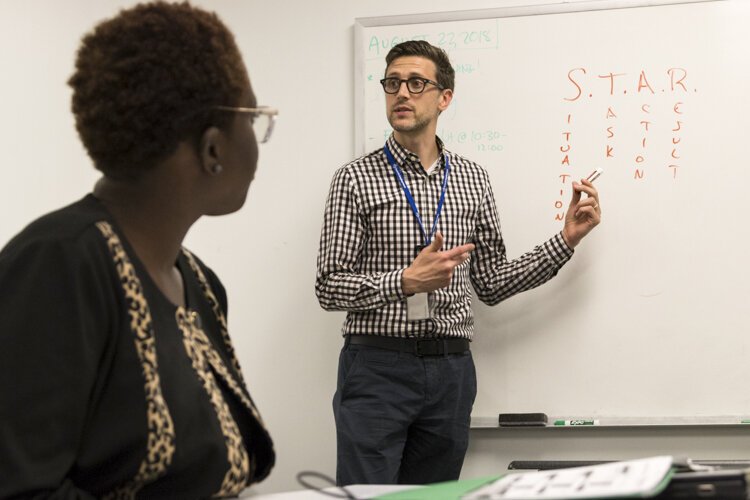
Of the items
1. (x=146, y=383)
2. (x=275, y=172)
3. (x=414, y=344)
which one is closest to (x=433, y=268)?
(x=414, y=344)

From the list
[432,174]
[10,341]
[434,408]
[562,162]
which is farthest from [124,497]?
[562,162]

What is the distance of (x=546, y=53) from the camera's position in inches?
119

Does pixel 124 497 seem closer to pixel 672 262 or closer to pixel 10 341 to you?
pixel 10 341

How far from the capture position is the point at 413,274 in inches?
100.0

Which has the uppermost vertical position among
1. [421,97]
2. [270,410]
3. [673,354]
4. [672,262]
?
[421,97]

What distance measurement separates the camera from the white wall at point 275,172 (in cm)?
315

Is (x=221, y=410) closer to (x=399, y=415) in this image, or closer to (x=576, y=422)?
(x=399, y=415)

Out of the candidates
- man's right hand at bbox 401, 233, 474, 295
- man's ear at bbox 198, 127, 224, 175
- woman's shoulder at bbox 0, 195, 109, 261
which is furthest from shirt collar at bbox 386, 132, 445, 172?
woman's shoulder at bbox 0, 195, 109, 261

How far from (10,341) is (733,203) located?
2.47 meters

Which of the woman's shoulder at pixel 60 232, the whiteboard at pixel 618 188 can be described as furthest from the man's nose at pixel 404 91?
the woman's shoulder at pixel 60 232

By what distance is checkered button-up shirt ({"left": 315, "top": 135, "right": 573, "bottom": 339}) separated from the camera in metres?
2.71

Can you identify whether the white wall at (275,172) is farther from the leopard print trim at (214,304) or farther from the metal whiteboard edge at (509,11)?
the leopard print trim at (214,304)

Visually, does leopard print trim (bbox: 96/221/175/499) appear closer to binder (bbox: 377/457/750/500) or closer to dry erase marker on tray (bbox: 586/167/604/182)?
binder (bbox: 377/457/750/500)

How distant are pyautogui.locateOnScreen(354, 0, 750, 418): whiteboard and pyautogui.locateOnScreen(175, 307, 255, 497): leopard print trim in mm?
1845
